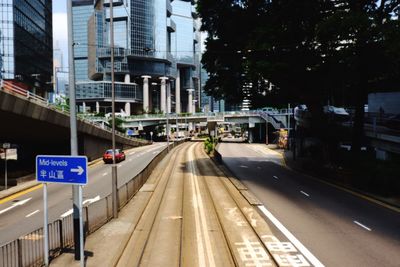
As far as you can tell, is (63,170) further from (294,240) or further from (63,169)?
(294,240)

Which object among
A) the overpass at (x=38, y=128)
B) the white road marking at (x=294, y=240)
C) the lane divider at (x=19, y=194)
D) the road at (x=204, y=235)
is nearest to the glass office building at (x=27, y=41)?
the overpass at (x=38, y=128)

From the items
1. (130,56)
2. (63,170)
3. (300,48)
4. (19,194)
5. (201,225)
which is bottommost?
(19,194)

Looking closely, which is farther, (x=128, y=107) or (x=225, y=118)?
(x=128, y=107)

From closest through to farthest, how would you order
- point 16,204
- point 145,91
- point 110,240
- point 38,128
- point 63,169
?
point 63,169 < point 110,240 < point 16,204 < point 38,128 < point 145,91

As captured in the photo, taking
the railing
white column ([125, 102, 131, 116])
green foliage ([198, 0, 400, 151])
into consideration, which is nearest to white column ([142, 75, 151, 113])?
white column ([125, 102, 131, 116])

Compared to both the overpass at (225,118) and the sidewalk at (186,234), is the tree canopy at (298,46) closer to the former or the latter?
the sidewalk at (186,234)

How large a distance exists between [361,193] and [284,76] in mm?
10689

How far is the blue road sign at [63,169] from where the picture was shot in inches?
406

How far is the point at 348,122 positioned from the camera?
39188mm

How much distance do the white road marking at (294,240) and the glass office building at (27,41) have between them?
87.5 meters

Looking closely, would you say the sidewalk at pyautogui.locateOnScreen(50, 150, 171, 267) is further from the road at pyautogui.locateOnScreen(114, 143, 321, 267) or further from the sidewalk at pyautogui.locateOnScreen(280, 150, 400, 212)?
the sidewalk at pyautogui.locateOnScreen(280, 150, 400, 212)

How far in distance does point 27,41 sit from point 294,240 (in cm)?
12021

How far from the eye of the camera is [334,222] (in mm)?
17172

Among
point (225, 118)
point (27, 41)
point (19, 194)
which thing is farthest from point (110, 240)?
point (27, 41)
